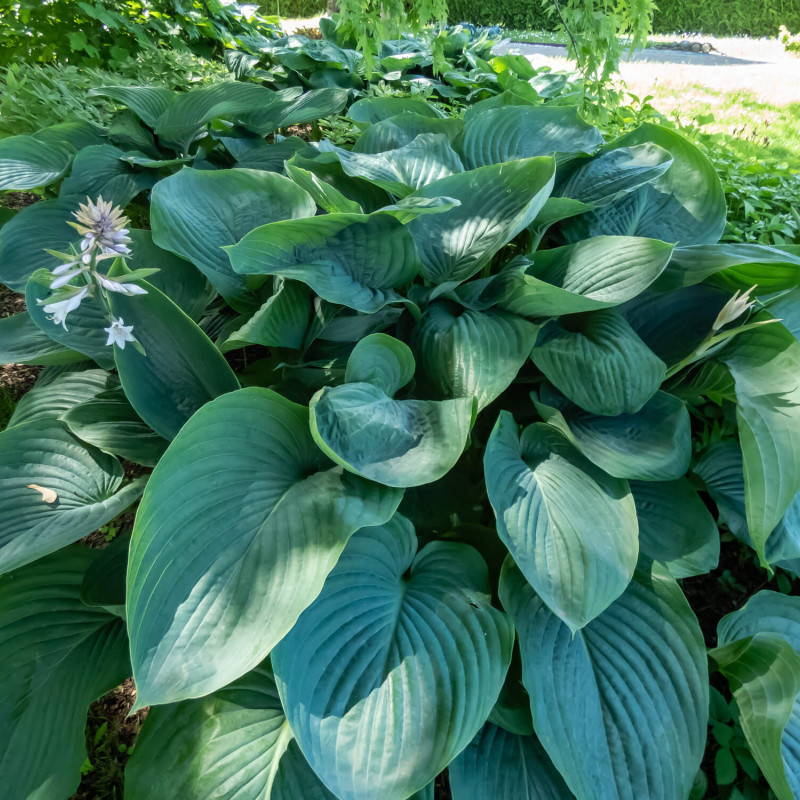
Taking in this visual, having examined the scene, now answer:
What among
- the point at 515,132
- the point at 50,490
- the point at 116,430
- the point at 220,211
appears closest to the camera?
the point at 50,490

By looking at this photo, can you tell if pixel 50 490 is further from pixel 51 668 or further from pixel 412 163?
pixel 412 163

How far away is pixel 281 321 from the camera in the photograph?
4.59ft

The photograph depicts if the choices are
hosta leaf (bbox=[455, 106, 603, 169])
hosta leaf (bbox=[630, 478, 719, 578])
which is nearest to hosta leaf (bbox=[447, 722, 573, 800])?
hosta leaf (bbox=[630, 478, 719, 578])

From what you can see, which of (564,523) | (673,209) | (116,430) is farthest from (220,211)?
(673,209)

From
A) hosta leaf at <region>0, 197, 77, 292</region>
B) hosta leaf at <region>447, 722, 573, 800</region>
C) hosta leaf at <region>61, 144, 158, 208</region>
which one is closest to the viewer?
hosta leaf at <region>447, 722, 573, 800</region>

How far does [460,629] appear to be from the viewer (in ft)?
3.59

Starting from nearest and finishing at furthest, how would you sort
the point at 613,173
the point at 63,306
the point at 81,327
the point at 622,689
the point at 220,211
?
the point at 63,306
the point at 622,689
the point at 81,327
the point at 220,211
the point at 613,173

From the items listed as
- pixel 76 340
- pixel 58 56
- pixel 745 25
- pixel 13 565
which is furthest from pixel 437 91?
pixel 745 25

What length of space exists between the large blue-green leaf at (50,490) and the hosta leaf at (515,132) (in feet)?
4.79

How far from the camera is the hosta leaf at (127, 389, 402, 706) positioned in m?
0.88

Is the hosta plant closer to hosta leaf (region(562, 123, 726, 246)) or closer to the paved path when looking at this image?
hosta leaf (region(562, 123, 726, 246))

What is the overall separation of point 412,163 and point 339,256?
1.70 ft

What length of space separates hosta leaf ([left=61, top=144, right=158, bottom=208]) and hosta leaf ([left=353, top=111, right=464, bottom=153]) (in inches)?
35.1

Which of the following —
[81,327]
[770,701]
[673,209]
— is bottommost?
[770,701]
